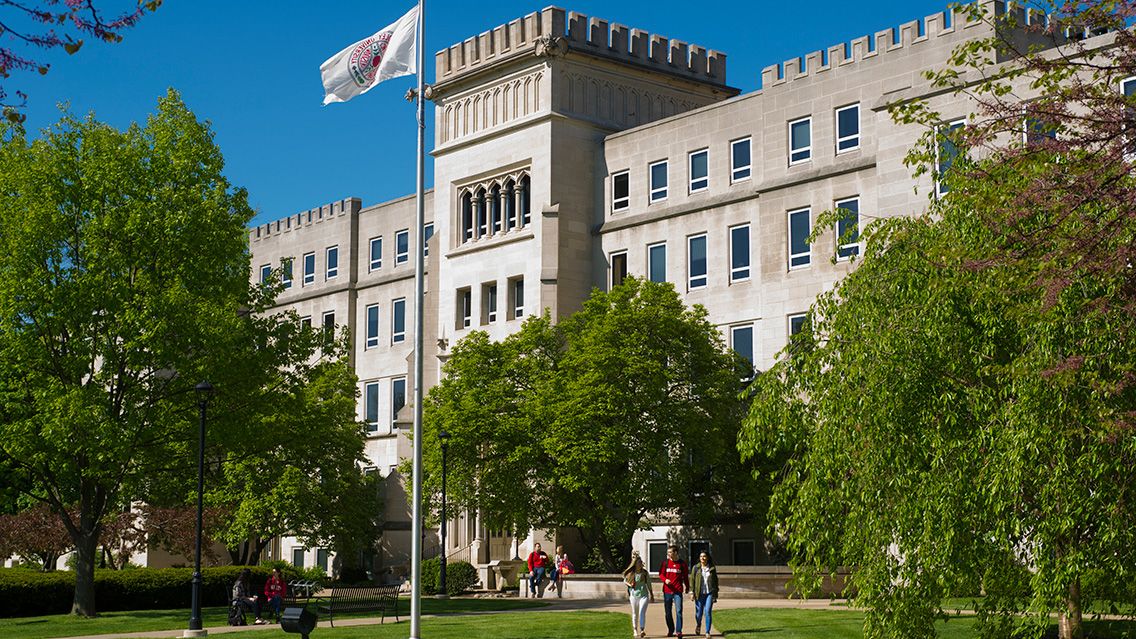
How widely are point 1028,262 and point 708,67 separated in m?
46.7

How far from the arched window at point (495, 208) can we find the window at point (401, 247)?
36.0ft

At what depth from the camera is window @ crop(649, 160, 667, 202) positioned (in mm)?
55844

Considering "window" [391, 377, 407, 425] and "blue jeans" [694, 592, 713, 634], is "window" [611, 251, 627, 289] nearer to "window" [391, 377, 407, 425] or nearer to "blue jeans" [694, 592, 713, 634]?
"window" [391, 377, 407, 425]

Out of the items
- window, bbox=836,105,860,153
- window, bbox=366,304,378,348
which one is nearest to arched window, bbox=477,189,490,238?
window, bbox=366,304,378,348

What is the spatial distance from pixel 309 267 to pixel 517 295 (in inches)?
864

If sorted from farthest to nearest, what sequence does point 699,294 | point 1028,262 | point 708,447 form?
point 699,294 < point 708,447 < point 1028,262

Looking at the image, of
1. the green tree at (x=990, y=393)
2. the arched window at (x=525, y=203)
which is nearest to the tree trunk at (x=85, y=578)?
the green tree at (x=990, y=393)

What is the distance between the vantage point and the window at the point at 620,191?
188 feet

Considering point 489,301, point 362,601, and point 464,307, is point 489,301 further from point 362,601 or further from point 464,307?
point 362,601

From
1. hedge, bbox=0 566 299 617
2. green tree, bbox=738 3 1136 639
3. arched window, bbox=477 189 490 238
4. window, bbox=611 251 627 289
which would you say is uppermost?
arched window, bbox=477 189 490 238

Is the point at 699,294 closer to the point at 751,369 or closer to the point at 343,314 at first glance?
the point at 751,369

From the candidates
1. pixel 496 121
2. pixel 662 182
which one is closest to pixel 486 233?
pixel 496 121

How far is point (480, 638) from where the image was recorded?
95.5 feet

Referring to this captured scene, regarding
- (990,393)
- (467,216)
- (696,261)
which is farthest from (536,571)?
(990,393)
